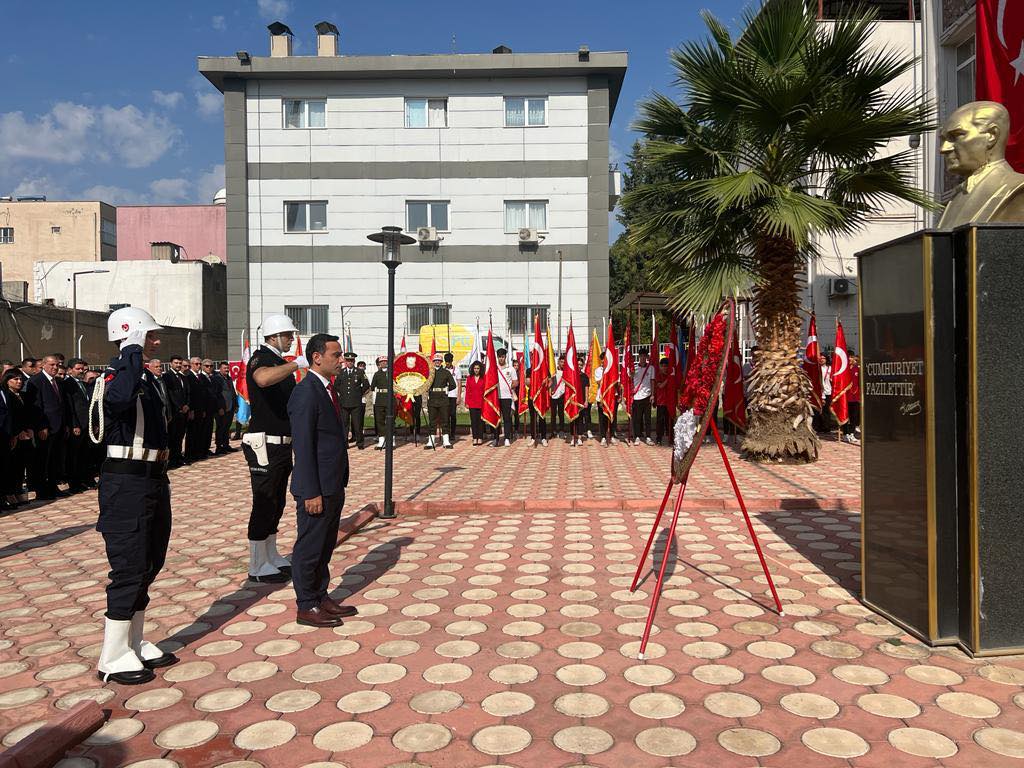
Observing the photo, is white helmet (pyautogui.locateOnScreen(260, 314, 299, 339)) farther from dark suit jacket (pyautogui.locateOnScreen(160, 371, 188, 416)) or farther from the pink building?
the pink building

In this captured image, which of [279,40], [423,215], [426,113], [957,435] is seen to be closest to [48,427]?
[957,435]

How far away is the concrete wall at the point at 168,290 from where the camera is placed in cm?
3225

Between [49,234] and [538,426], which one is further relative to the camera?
[49,234]

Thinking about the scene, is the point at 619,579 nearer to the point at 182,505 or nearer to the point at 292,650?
the point at 292,650

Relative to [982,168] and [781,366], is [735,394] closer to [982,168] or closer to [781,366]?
[781,366]

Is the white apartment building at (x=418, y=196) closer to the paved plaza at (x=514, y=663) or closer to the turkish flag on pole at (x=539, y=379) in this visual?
the turkish flag on pole at (x=539, y=379)

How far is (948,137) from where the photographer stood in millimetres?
4289

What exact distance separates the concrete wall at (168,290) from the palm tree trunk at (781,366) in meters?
28.6

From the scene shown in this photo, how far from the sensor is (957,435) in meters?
3.77

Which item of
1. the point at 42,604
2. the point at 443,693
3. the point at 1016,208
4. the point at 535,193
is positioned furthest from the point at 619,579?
the point at 535,193

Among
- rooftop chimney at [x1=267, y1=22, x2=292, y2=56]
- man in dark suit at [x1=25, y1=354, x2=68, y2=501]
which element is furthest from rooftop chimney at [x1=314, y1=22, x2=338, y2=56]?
man in dark suit at [x1=25, y1=354, x2=68, y2=501]

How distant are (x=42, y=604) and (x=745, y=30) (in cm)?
1165

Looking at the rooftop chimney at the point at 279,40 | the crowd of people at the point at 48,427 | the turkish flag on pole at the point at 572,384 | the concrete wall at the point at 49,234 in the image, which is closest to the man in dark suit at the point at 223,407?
the crowd of people at the point at 48,427

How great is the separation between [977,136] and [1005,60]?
23.7 feet
